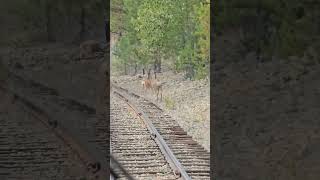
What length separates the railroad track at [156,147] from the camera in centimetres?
1041

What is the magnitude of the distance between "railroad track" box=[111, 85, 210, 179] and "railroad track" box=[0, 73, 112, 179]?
0.49 metres

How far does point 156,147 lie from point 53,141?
2.42 metres

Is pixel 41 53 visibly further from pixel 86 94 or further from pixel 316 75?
pixel 316 75

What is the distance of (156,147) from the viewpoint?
12.2 metres

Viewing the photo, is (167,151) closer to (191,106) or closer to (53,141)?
(53,141)

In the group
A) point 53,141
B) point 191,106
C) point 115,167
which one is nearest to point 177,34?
point 191,106

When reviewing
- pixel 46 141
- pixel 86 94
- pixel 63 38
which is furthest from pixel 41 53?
pixel 46 141

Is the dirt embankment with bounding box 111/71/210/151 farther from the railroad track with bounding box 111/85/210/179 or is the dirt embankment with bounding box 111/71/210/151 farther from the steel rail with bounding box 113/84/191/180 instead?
the steel rail with bounding box 113/84/191/180

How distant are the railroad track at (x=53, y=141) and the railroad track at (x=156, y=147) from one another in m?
0.49

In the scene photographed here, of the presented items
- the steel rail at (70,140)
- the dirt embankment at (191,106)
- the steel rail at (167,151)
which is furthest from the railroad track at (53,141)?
the dirt embankment at (191,106)

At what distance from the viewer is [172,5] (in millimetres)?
31422

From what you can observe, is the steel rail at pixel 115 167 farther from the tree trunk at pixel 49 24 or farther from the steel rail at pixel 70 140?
the tree trunk at pixel 49 24

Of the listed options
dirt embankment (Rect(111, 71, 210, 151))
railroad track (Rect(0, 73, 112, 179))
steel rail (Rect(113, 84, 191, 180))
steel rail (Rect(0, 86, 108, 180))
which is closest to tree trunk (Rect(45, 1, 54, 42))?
dirt embankment (Rect(111, 71, 210, 151))

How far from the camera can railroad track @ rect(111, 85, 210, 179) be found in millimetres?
10406
